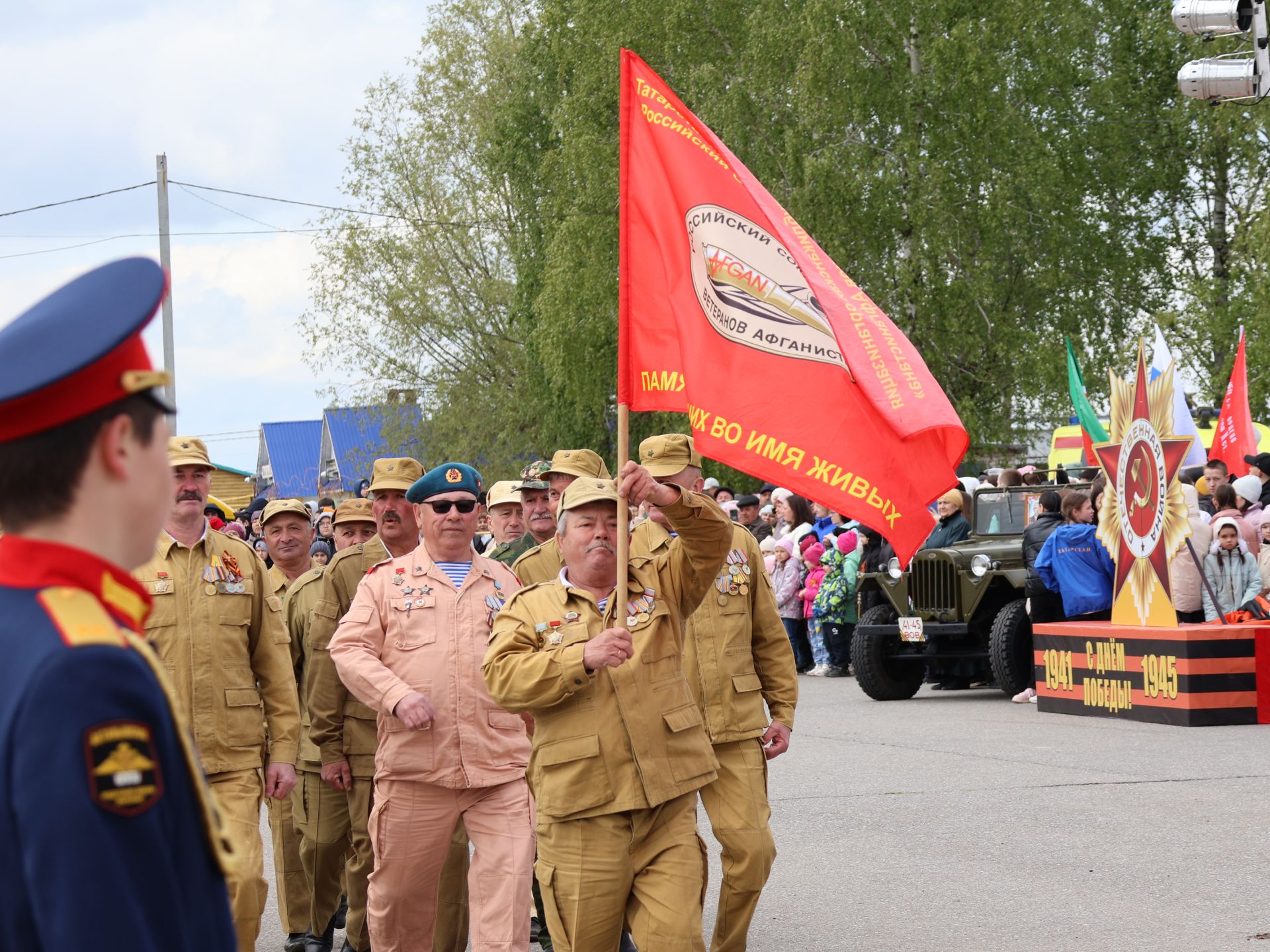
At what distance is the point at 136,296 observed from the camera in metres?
1.90

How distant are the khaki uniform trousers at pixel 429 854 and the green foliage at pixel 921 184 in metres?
22.5

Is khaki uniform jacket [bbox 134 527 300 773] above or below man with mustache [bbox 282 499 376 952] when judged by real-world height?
above

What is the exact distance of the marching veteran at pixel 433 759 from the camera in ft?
19.4

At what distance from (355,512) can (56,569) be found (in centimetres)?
704

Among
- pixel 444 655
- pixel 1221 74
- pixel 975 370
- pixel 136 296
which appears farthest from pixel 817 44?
pixel 136 296

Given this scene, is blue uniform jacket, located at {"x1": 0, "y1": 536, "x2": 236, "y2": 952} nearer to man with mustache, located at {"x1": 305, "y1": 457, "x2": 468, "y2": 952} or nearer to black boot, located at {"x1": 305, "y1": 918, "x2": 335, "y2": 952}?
man with mustache, located at {"x1": 305, "y1": 457, "x2": 468, "y2": 952}

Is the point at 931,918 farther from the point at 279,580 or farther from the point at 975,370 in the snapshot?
the point at 975,370

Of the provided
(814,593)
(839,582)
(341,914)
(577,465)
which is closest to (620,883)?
(577,465)

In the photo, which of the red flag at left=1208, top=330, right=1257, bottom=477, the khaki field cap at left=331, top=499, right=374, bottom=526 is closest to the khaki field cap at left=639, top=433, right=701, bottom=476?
the khaki field cap at left=331, top=499, right=374, bottom=526

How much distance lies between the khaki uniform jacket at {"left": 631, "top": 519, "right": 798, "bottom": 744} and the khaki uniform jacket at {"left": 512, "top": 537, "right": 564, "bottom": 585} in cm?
54

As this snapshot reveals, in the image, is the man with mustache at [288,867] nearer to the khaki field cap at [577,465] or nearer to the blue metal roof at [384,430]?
the khaki field cap at [577,465]

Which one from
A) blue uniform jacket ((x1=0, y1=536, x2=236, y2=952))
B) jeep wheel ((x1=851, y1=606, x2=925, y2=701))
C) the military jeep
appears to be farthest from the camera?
jeep wheel ((x1=851, y1=606, x2=925, y2=701))

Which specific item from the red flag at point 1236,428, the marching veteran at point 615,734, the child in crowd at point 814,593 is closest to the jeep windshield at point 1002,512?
the child in crowd at point 814,593

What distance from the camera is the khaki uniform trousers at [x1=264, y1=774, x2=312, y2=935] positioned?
750cm
